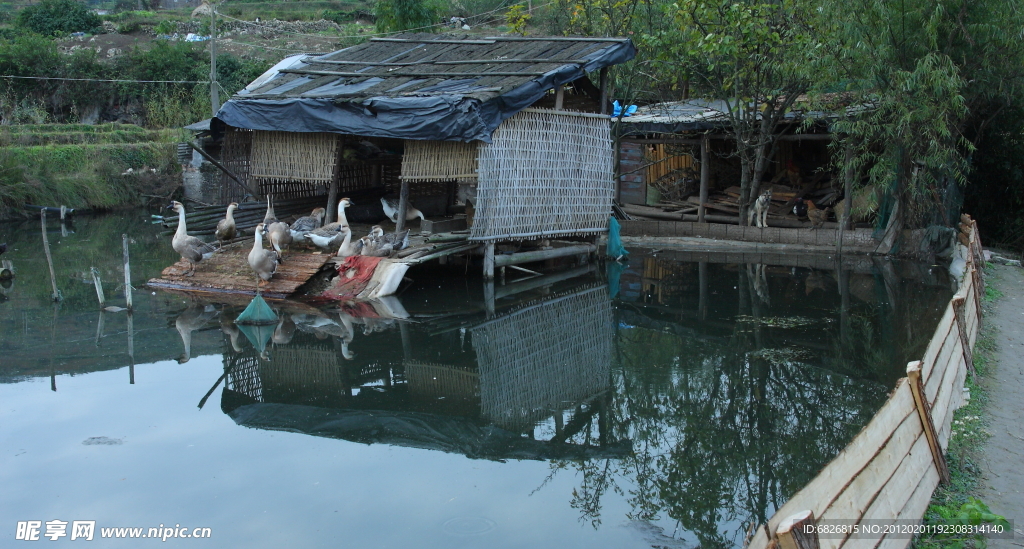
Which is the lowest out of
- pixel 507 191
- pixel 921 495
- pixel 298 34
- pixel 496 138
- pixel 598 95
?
pixel 921 495

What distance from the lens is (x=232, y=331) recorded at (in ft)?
34.2

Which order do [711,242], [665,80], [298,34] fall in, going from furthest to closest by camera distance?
1. [298,34]
2. [665,80]
3. [711,242]

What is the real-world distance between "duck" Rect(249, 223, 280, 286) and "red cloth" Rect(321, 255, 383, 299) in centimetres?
87

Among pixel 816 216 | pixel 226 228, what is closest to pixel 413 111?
pixel 226 228

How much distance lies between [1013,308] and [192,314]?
36.3ft

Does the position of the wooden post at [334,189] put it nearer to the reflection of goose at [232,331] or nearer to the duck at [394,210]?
the duck at [394,210]

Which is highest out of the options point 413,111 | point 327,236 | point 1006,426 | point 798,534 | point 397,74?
point 397,74

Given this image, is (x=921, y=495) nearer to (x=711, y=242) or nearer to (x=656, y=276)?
(x=656, y=276)

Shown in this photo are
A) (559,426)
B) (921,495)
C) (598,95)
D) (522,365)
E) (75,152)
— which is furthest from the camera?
(75,152)

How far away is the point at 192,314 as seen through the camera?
37.4 ft

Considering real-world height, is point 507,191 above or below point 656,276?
above

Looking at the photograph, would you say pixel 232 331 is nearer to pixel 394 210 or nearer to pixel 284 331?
pixel 284 331

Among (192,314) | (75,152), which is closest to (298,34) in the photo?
(75,152)

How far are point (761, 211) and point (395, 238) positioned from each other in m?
7.85
